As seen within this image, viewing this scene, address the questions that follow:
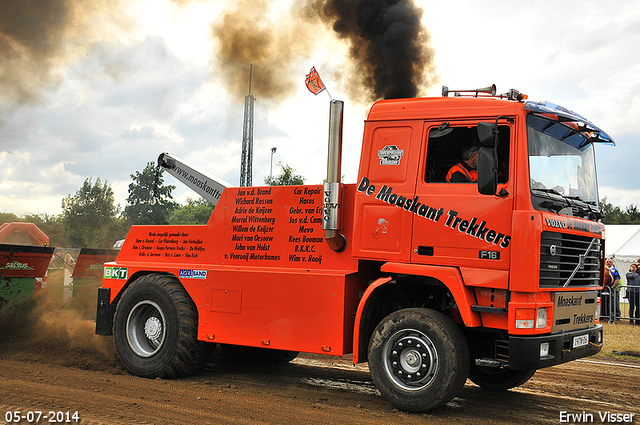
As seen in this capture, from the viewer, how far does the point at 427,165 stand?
579cm

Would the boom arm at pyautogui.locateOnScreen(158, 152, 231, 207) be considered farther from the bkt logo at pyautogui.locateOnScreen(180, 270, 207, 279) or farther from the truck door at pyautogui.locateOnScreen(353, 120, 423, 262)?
the truck door at pyautogui.locateOnScreen(353, 120, 423, 262)

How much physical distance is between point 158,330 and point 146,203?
44.2m

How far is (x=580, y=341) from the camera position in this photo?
18.5 feet

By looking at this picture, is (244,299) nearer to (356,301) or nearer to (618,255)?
(356,301)

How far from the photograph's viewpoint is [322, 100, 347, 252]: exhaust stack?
6.19m

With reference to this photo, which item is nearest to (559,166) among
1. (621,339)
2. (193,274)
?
(193,274)

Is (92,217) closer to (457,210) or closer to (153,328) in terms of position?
(153,328)

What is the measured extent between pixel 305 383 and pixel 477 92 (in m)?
4.25

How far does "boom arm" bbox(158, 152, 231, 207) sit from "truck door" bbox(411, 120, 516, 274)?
344cm

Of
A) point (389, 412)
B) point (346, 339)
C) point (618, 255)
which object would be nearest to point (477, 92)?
point (346, 339)

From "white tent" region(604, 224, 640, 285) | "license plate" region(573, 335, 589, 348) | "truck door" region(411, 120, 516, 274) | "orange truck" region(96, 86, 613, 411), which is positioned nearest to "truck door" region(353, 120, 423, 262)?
"orange truck" region(96, 86, 613, 411)

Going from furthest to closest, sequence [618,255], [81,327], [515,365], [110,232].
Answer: [110,232]
[618,255]
[81,327]
[515,365]

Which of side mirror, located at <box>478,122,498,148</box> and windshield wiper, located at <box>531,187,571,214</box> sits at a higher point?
side mirror, located at <box>478,122,498,148</box>

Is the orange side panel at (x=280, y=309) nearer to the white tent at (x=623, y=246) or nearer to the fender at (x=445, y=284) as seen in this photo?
the fender at (x=445, y=284)
